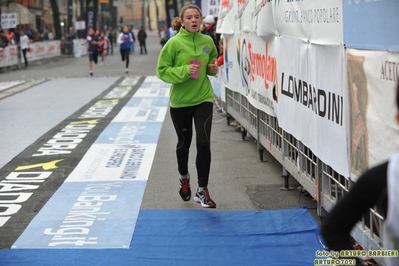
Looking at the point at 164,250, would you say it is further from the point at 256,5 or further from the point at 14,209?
the point at 256,5

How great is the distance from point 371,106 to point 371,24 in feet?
1.66

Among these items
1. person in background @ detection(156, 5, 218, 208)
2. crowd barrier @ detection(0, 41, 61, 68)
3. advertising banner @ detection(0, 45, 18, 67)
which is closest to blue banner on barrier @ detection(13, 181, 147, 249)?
person in background @ detection(156, 5, 218, 208)

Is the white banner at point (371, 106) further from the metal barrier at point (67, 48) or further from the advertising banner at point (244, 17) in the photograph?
the metal barrier at point (67, 48)

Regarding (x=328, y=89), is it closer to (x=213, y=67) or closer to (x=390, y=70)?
(x=390, y=70)

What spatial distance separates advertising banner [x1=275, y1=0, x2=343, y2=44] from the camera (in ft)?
19.8

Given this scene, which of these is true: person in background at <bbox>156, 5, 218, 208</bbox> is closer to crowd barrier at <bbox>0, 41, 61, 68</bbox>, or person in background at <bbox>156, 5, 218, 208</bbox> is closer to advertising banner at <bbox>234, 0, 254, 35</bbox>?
advertising banner at <bbox>234, 0, 254, 35</bbox>

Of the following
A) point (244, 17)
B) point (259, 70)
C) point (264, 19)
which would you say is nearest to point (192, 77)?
point (264, 19)

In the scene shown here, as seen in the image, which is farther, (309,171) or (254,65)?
(254,65)

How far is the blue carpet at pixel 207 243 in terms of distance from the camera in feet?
20.8

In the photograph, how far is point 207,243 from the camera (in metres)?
6.85

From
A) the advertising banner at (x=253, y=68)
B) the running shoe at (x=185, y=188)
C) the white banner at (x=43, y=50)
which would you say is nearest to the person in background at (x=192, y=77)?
the running shoe at (x=185, y=188)

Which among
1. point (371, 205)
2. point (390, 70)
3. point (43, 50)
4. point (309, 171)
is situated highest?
point (390, 70)

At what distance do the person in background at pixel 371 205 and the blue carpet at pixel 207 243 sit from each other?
322cm

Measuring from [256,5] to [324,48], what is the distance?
397 cm
